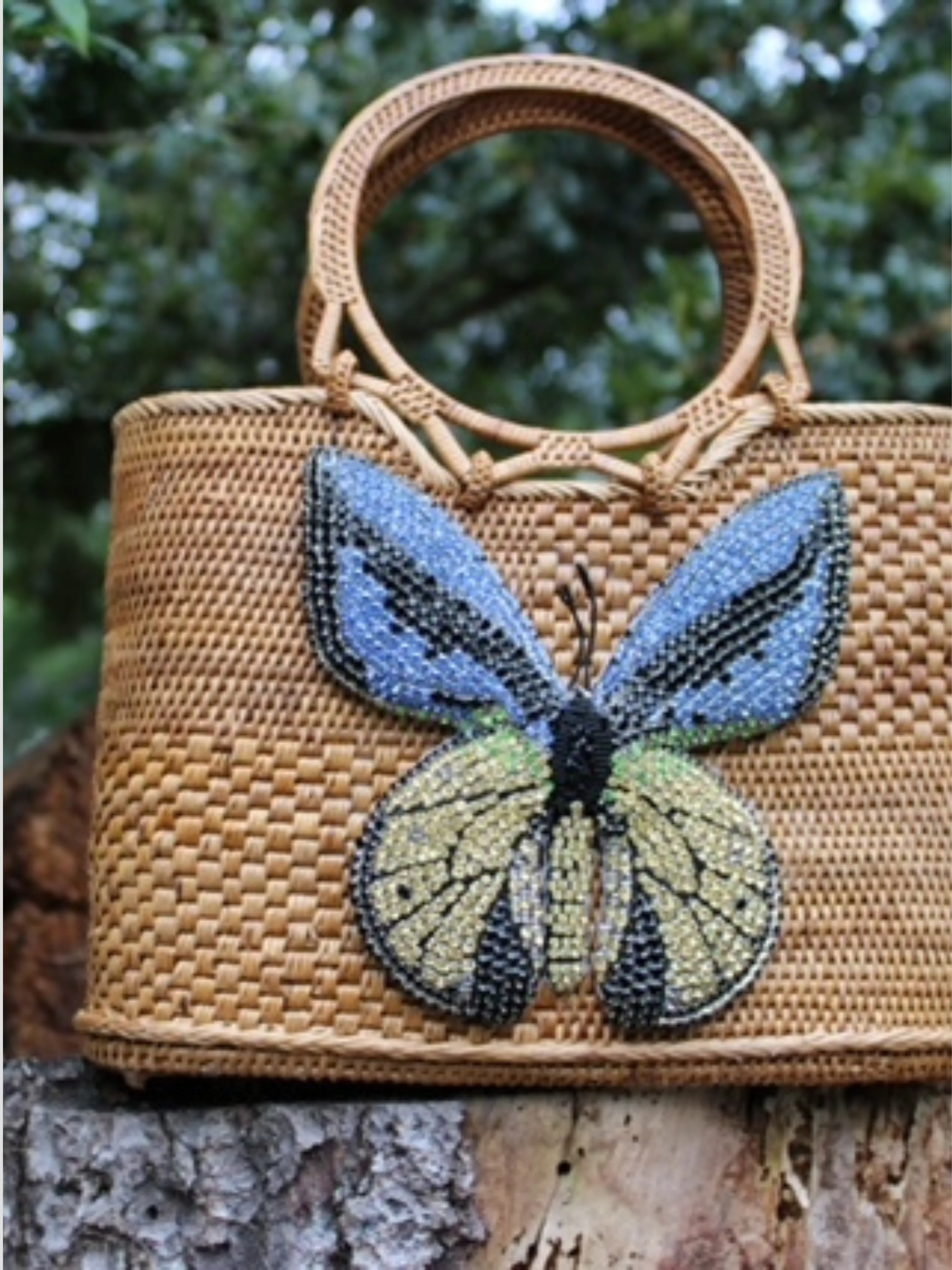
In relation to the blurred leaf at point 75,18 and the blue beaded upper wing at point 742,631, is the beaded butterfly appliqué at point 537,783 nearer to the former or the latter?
the blue beaded upper wing at point 742,631

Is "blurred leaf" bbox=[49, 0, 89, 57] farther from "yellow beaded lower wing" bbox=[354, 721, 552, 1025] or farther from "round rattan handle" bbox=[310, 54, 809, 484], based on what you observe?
"yellow beaded lower wing" bbox=[354, 721, 552, 1025]

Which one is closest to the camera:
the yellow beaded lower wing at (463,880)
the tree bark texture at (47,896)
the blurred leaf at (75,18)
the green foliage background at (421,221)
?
the yellow beaded lower wing at (463,880)

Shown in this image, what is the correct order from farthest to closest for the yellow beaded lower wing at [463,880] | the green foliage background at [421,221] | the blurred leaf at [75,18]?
1. the green foliage background at [421,221]
2. the blurred leaf at [75,18]
3. the yellow beaded lower wing at [463,880]

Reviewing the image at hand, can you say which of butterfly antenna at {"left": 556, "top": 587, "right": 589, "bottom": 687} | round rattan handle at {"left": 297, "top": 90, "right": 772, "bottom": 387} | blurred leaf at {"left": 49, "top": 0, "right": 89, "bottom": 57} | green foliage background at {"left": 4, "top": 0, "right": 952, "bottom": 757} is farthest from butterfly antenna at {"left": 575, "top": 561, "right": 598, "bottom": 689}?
green foliage background at {"left": 4, "top": 0, "right": 952, "bottom": 757}

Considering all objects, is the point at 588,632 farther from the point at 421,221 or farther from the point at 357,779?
the point at 421,221

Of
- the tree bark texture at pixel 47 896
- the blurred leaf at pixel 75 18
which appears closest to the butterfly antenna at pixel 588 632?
the blurred leaf at pixel 75 18

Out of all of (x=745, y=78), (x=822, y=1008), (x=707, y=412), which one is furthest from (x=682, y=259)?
(x=822, y=1008)

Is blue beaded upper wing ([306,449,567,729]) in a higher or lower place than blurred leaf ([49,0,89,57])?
lower
